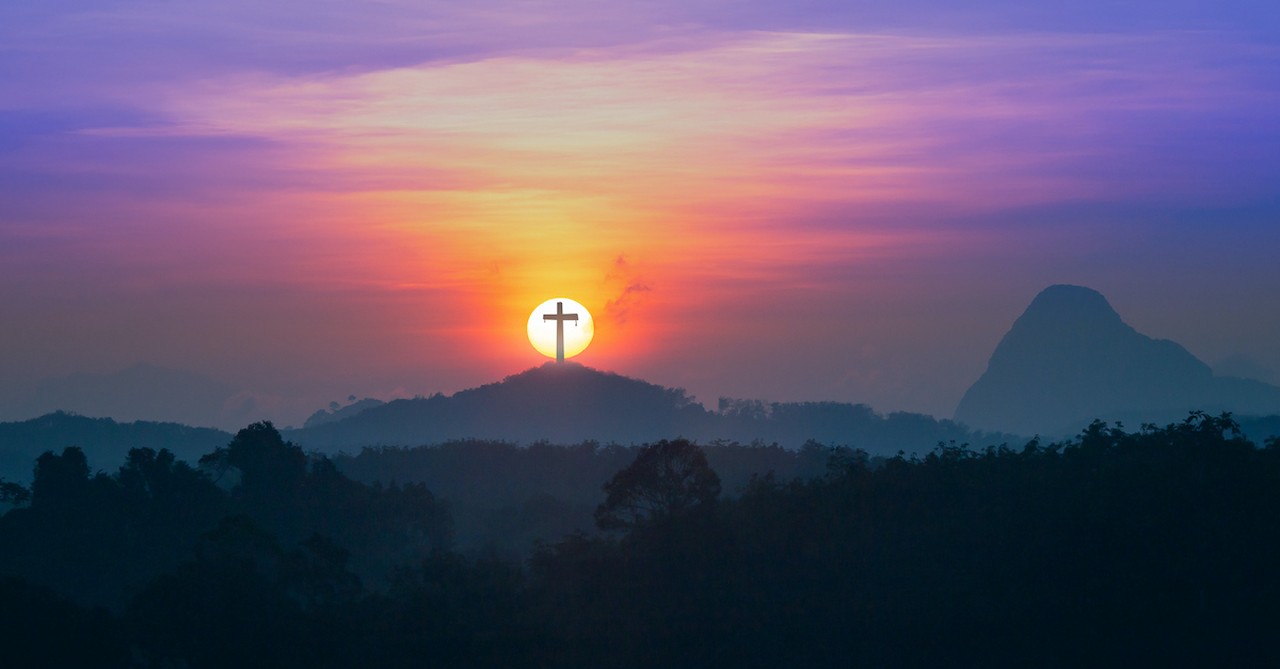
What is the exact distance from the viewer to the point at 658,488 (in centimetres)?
4972

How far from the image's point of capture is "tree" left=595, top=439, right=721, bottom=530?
1948 inches

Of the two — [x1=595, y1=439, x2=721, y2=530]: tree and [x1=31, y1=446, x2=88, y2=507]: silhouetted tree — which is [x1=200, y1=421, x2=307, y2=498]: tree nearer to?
[x1=31, y1=446, x2=88, y2=507]: silhouetted tree

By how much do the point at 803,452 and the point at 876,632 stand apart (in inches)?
3720

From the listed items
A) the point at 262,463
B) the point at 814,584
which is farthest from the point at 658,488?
the point at 262,463

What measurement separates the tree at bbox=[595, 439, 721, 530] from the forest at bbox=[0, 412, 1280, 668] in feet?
0.26

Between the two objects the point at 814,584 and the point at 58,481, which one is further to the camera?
the point at 58,481

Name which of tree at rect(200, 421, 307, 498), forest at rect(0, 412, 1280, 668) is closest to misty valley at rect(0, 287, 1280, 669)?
forest at rect(0, 412, 1280, 668)

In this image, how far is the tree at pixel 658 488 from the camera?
162 ft

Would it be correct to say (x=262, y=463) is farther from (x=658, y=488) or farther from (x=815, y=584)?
(x=815, y=584)

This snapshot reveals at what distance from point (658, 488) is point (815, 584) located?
709cm

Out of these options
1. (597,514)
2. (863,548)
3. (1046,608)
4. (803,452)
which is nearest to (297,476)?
(597,514)

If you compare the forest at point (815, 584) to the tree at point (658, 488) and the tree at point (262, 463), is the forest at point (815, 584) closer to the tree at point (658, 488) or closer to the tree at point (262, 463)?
the tree at point (658, 488)

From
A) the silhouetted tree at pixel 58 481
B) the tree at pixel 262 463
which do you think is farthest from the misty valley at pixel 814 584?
the tree at pixel 262 463

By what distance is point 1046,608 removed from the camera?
42.2 metres
